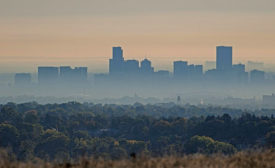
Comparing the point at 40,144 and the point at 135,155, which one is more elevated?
the point at 135,155

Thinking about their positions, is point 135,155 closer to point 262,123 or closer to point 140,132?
point 262,123

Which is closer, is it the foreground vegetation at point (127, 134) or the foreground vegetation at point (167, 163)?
the foreground vegetation at point (167, 163)

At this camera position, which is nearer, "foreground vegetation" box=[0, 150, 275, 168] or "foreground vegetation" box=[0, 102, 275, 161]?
"foreground vegetation" box=[0, 150, 275, 168]

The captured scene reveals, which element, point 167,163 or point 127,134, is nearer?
point 167,163

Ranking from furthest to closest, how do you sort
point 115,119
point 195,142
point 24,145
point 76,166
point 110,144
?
1. point 115,119
2. point 110,144
3. point 24,145
4. point 195,142
5. point 76,166

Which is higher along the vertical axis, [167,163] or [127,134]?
[167,163]

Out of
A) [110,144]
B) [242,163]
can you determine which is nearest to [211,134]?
[110,144]

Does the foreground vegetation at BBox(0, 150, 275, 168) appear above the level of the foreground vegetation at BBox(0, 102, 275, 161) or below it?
above

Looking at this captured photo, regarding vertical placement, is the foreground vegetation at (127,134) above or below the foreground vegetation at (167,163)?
below
